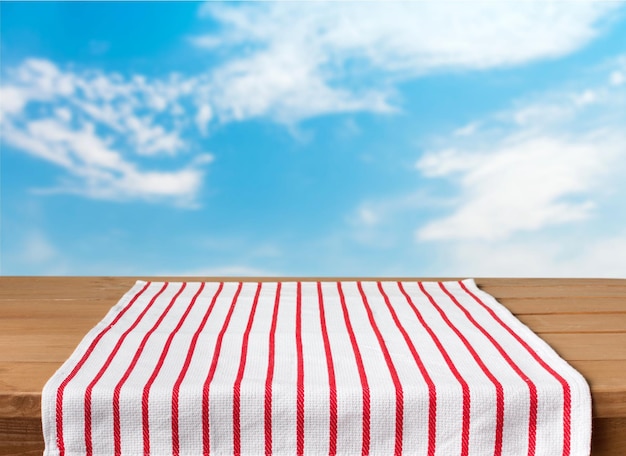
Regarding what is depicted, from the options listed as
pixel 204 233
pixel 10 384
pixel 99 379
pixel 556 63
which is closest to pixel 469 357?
pixel 99 379

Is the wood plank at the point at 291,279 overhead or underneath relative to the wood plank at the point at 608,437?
overhead

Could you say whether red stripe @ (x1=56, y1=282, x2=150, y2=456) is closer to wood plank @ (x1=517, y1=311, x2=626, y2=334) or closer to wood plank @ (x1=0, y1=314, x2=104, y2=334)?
wood plank @ (x1=0, y1=314, x2=104, y2=334)

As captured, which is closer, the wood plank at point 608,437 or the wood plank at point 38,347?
the wood plank at point 608,437

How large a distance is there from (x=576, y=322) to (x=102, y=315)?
931mm

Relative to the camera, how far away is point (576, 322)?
4.79 ft

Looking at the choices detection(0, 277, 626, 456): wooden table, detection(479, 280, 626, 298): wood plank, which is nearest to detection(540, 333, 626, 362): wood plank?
detection(0, 277, 626, 456): wooden table

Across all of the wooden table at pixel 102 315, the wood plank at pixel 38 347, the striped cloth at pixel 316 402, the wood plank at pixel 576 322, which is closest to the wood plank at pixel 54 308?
the wooden table at pixel 102 315

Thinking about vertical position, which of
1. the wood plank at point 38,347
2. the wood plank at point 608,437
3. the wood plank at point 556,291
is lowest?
the wood plank at point 608,437

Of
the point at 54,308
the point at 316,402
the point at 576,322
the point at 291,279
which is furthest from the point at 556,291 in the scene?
the point at 54,308

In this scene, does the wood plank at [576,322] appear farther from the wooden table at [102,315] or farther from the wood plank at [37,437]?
the wood plank at [37,437]

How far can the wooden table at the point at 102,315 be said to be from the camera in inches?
43.3

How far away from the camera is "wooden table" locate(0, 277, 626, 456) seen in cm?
110

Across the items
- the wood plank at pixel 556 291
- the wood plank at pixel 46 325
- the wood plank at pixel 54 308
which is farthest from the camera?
the wood plank at pixel 556 291

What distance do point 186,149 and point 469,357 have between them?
2.49 meters
